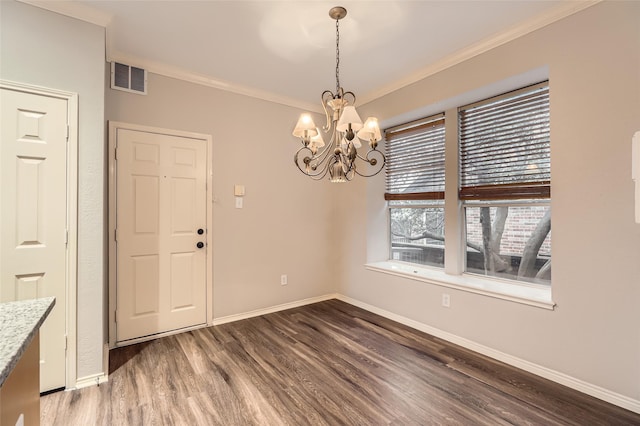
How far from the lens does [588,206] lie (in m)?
2.14

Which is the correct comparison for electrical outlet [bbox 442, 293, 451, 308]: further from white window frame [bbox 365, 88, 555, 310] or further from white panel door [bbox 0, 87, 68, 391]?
white panel door [bbox 0, 87, 68, 391]

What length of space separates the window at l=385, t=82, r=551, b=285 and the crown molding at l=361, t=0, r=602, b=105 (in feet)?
1.54

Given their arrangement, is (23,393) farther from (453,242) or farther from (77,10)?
(453,242)

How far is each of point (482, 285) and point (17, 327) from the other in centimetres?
306

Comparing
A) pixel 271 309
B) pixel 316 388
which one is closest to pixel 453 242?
pixel 316 388

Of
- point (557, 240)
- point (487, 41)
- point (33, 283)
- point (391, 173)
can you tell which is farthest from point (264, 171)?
point (557, 240)

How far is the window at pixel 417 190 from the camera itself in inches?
138

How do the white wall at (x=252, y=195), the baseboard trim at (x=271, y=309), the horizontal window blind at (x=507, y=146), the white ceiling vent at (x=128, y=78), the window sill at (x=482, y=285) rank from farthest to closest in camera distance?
the baseboard trim at (x=271, y=309), the white wall at (x=252, y=195), the white ceiling vent at (x=128, y=78), the horizontal window blind at (x=507, y=146), the window sill at (x=482, y=285)

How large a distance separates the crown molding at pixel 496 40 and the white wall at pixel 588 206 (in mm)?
43

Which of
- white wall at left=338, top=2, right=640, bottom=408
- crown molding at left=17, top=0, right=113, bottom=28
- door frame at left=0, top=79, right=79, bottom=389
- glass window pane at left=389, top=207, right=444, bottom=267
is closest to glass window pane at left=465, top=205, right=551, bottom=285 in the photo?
glass window pane at left=389, top=207, right=444, bottom=267

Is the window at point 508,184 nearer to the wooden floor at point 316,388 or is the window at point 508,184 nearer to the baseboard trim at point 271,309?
the wooden floor at point 316,388

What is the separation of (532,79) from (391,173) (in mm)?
1787

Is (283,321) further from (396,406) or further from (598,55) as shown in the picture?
(598,55)

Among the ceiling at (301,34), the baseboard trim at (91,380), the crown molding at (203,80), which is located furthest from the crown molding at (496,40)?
the baseboard trim at (91,380)
